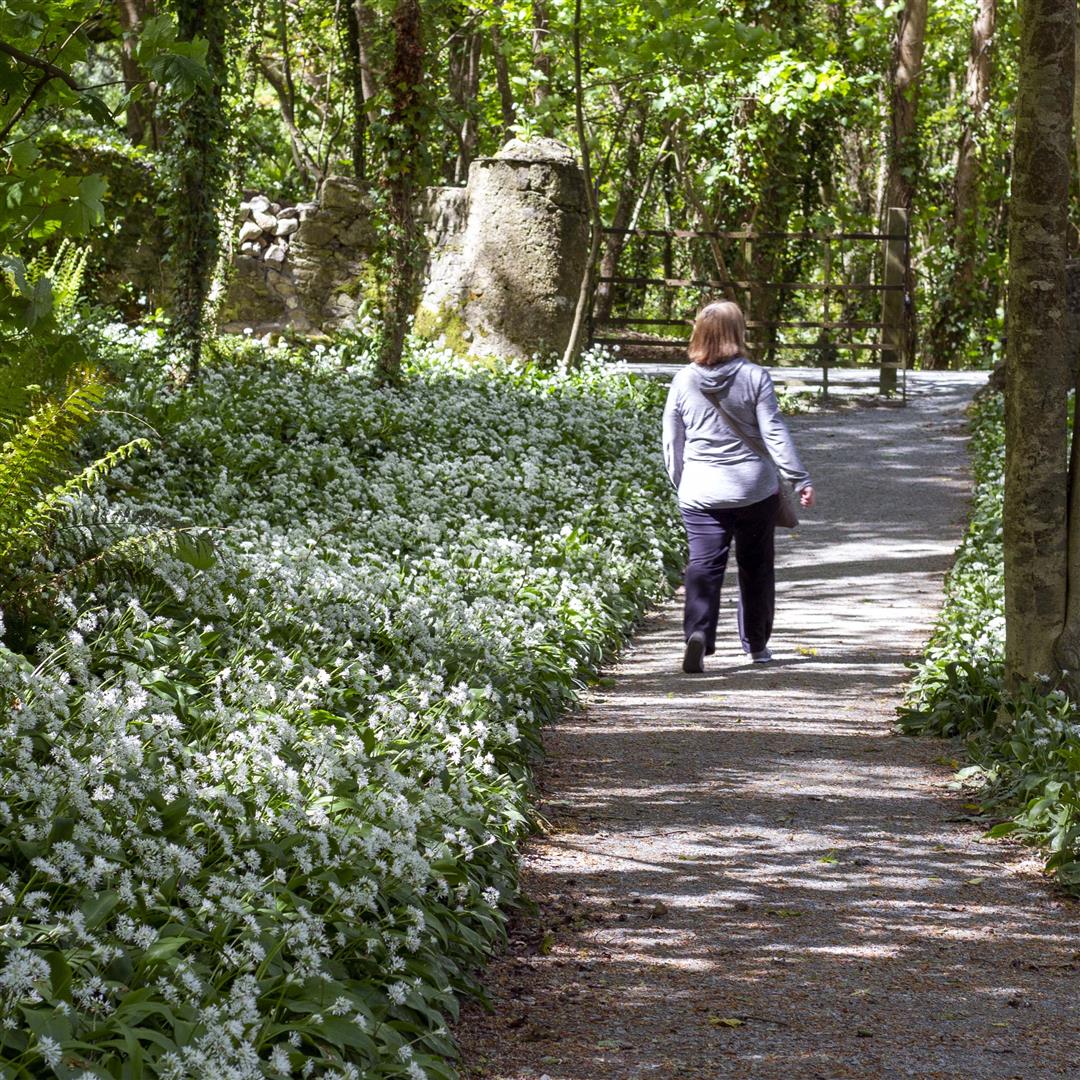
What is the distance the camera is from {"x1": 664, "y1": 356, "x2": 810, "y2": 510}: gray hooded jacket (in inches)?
313

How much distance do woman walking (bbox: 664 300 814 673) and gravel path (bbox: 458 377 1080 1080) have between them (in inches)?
16.5

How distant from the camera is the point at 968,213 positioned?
2616cm

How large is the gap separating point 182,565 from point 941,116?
101 ft

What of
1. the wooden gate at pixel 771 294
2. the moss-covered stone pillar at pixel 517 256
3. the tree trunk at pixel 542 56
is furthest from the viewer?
the wooden gate at pixel 771 294

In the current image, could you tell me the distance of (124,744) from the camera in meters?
3.93

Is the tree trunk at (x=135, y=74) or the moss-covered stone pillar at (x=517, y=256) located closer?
the moss-covered stone pillar at (x=517, y=256)

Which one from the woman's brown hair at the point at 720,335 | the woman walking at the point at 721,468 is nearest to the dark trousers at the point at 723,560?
the woman walking at the point at 721,468

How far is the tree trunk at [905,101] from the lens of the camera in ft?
76.9

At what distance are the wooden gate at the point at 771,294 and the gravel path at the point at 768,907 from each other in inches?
482

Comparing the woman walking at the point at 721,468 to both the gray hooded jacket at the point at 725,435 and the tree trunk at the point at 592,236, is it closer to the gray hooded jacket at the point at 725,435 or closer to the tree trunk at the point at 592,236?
the gray hooded jacket at the point at 725,435

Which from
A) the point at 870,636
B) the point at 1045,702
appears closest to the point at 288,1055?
the point at 1045,702

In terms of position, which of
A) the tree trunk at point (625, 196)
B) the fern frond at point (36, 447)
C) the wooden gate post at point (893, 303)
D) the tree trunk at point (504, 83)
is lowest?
the fern frond at point (36, 447)

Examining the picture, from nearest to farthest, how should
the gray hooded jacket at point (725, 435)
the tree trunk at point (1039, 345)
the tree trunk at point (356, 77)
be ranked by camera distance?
the tree trunk at point (1039, 345), the gray hooded jacket at point (725, 435), the tree trunk at point (356, 77)

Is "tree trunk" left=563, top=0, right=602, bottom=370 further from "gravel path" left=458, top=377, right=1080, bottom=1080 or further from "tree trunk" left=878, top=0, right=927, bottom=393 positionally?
"gravel path" left=458, top=377, right=1080, bottom=1080
